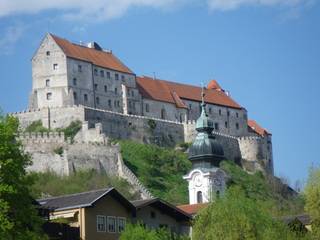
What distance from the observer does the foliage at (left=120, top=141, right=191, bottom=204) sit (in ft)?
393

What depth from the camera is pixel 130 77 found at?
462ft

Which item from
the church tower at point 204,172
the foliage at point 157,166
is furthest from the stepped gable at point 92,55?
the church tower at point 204,172

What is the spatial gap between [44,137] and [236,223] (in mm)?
62051

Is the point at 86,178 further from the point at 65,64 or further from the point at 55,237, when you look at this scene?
the point at 55,237

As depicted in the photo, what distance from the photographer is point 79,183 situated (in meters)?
113

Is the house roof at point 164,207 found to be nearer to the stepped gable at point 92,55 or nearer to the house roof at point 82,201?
the house roof at point 82,201

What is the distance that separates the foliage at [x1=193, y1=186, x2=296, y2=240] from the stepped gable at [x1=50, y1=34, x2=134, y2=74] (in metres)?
70.6

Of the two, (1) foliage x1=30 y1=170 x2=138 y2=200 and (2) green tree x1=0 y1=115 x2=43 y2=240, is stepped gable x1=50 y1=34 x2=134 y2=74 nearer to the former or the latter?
(1) foliage x1=30 y1=170 x2=138 y2=200

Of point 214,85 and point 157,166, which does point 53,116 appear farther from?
point 214,85

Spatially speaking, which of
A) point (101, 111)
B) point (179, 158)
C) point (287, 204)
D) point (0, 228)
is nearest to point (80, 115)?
point (101, 111)

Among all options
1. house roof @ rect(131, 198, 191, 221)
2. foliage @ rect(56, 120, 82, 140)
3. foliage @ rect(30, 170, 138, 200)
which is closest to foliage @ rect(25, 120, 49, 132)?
foliage @ rect(56, 120, 82, 140)

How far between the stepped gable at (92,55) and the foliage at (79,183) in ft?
67.4

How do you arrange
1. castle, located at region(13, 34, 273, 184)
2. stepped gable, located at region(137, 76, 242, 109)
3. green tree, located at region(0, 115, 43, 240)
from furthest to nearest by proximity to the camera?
stepped gable, located at region(137, 76, 242, 109), castle, located at region(13, 34, 273, 184), green tree, located at region(0, 115, 43, 240)

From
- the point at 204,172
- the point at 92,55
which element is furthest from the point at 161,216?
Result: the point at 92,55
